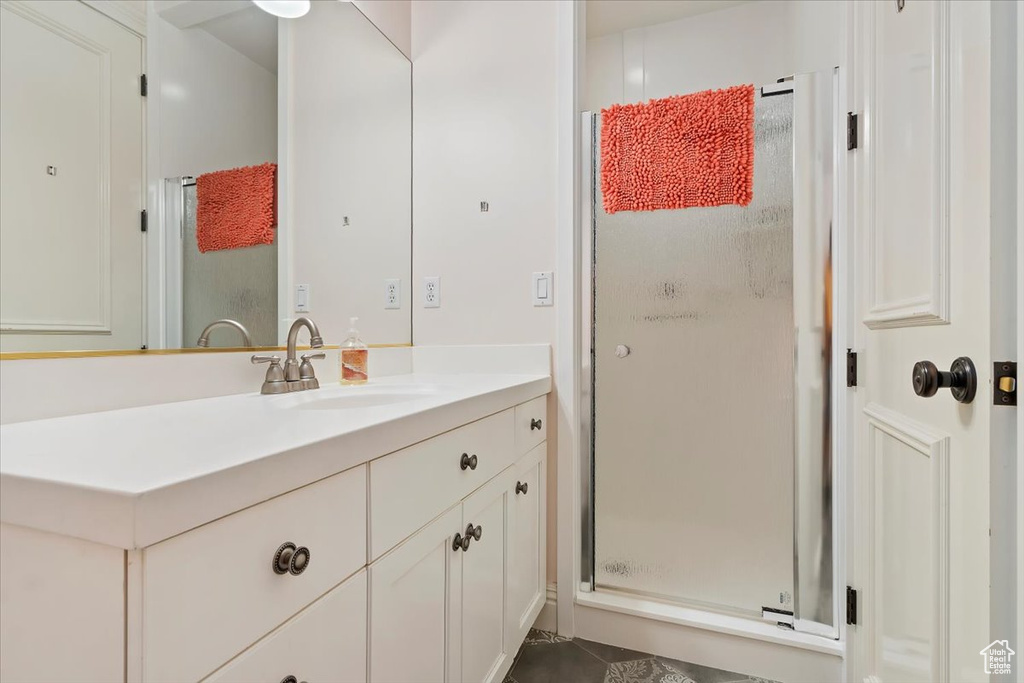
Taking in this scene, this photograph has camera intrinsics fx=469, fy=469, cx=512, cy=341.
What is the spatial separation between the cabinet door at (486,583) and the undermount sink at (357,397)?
325 millimetres

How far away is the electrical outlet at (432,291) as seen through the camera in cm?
175

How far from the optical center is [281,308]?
131 cm

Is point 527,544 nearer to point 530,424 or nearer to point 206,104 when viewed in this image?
point 530,424

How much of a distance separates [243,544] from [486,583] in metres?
0.72

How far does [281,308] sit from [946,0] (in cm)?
Answer: 152

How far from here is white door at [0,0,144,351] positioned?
2.49 ft

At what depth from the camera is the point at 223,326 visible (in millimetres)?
1126

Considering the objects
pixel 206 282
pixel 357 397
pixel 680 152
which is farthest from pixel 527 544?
pixel 680 152

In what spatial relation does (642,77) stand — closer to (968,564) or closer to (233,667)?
(968,564)

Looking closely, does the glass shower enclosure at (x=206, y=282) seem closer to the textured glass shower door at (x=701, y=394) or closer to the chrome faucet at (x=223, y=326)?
the chrome faucet at (x=223, y=326)

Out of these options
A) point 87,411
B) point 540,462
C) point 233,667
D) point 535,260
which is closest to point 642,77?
point 535,260

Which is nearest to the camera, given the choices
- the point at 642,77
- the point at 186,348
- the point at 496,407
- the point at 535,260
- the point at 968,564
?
the point at 968,564

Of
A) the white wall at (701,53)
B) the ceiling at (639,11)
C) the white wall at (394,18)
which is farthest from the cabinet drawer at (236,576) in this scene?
the ceiling at (639,11)

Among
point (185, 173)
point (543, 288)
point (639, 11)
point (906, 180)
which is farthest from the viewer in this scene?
point (639, 11)
